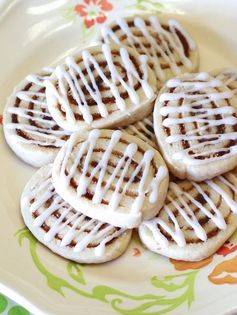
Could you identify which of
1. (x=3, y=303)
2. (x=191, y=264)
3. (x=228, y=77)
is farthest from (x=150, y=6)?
(x=3, y=303)

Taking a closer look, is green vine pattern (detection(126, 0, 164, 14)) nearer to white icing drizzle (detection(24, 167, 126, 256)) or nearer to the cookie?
the cookie

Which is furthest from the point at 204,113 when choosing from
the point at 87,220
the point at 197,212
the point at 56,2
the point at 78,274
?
the point at 56,2

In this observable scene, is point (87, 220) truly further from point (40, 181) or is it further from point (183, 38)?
point (183, 38)

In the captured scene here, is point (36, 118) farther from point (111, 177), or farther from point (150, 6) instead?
point (150, 6)

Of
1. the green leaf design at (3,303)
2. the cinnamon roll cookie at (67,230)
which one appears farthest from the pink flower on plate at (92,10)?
the green leaf design at (3,303)

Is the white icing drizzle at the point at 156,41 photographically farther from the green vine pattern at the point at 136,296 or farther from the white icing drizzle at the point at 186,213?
the green vine pattern at the point at 136,296
